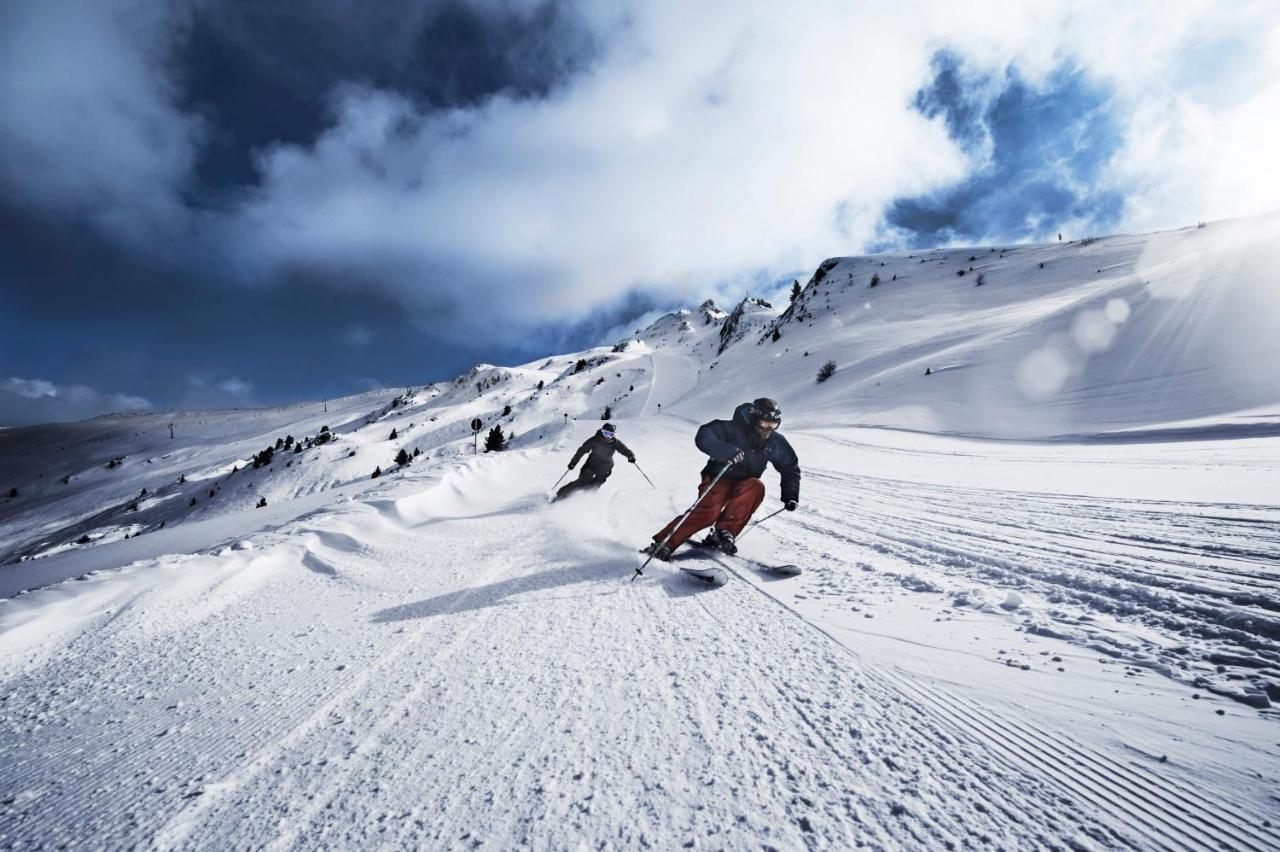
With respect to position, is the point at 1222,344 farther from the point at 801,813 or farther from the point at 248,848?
the point at 248,848

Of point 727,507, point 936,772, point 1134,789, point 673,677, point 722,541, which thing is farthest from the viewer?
point 727,507

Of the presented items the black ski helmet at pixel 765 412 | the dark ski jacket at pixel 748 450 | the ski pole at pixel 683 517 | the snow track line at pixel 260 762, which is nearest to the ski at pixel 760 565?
the ski pole at pixel 683 517

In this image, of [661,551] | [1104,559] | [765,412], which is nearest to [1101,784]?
[1104,559]

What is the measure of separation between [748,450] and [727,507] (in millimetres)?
738

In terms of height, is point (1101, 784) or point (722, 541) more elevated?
point (722, 541)

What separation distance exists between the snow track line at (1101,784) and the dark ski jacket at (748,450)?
11.1 feet

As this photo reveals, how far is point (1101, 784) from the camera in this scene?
1.68 meters

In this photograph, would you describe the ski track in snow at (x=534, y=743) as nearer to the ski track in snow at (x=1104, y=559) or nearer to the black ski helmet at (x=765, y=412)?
the ski track in snow at (x=1104, y=559)

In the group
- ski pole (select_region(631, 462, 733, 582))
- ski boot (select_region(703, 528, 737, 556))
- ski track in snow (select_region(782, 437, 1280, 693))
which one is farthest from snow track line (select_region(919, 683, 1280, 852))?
ski boot (select_region(703, 528, 737, 556))

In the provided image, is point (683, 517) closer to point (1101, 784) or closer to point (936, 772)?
point (936, 772)

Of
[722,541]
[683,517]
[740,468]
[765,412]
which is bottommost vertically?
[722,541]

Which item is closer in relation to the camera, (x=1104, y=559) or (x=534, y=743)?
(x=534, y=743)

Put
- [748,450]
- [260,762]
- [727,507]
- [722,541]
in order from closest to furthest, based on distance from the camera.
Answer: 1. [260,762]
2. [722,541]
3. [727,507]
4. [748,450]

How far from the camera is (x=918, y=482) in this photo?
8.49m
